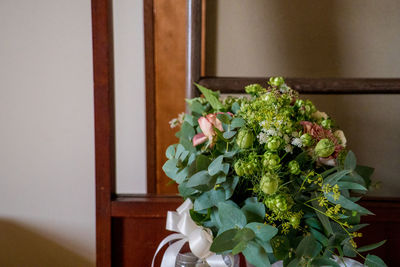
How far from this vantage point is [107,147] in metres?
0.60

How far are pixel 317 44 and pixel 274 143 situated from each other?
1.18 feet

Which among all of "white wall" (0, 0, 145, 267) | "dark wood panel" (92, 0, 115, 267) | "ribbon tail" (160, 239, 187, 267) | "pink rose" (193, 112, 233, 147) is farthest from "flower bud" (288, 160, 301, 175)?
"white wall" (0, 0, 145, 267)

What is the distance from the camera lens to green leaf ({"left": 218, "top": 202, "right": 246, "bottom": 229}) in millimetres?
365

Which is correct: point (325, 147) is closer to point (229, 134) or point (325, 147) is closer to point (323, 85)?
point (229, 134)

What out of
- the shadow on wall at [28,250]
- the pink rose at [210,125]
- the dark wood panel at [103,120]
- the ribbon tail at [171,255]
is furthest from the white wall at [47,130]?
the pink rose at [210,125]

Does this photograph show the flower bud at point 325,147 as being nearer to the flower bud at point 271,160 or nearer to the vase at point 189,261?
the flower bud at point 271,160

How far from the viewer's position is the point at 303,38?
61 cm

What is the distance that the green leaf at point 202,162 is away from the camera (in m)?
0.40

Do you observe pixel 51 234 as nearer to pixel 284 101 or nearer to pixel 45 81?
pixel 45 81

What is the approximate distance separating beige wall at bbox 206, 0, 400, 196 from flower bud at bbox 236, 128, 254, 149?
26 cm

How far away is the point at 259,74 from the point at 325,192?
1.03 ft

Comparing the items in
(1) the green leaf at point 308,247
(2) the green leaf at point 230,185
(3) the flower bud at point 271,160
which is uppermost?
(3) the flower bud at point 271,160

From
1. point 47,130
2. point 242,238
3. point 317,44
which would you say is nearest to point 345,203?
point 242,238

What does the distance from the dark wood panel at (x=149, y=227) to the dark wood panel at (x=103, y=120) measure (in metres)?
0.02
